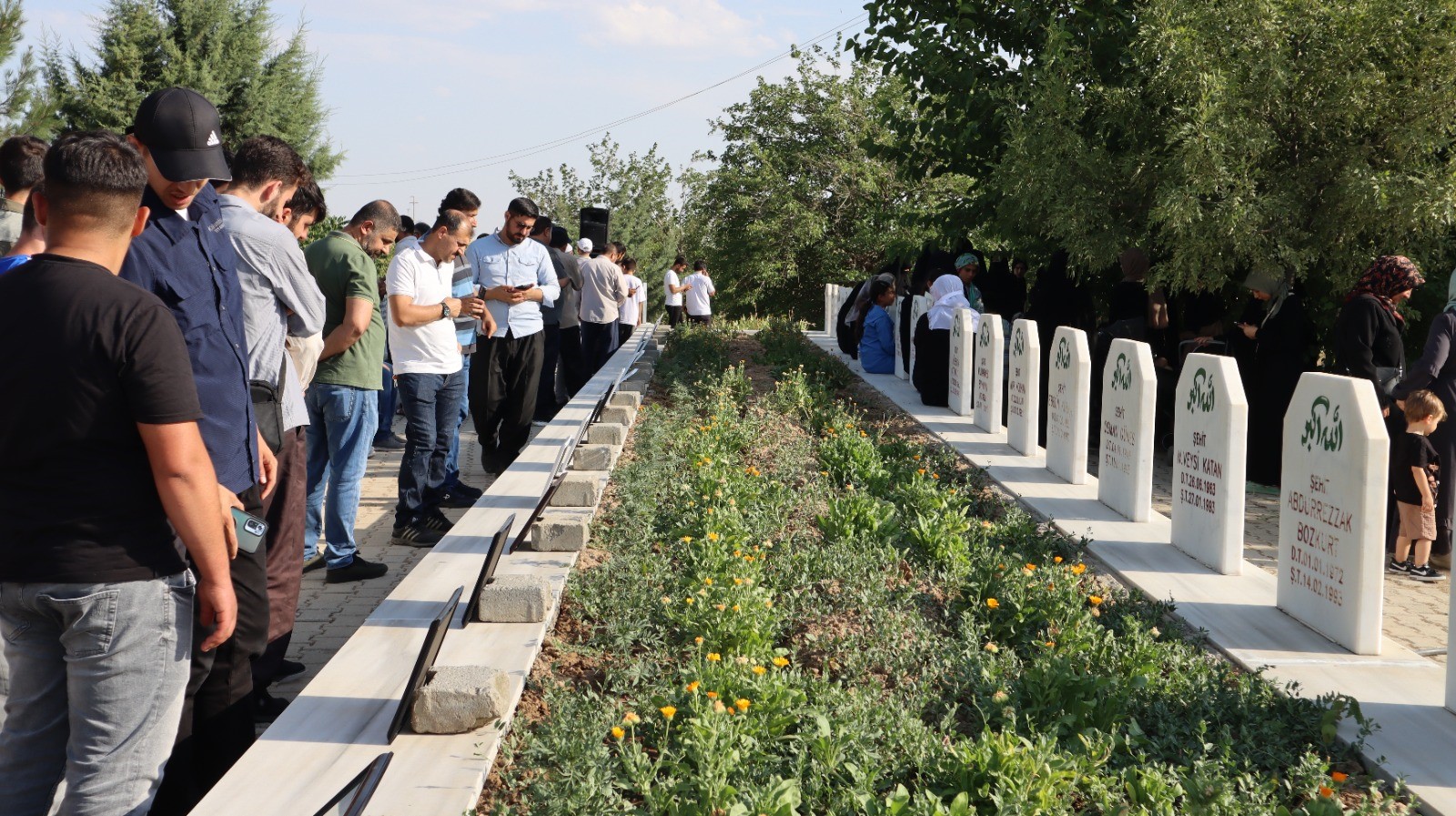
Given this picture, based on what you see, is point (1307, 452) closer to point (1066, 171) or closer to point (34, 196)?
point (34, 196)

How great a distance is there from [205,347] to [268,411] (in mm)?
683

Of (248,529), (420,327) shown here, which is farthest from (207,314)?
(420,327)

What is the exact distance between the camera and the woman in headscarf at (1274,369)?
10.1 m

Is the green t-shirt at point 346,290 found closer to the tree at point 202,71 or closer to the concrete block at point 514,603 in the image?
the concrete block at point 514,603

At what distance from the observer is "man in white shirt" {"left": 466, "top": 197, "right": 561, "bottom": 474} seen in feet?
29.2

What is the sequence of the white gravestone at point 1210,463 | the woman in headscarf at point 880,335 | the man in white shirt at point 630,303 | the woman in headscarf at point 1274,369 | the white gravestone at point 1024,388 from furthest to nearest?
1. the man in white shirt at point 630,303
2. the woman in headscarf at point 880,335
3. the woman in headscarf at point 1274,369
4. the white gravestone at point 1024,388
5. the white gravestone at point 1210,463

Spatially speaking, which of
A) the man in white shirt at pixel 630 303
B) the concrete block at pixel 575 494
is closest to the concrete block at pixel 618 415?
the concrete block at pixel 575 494

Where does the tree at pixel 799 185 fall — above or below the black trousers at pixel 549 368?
above

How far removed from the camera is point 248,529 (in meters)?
3.28

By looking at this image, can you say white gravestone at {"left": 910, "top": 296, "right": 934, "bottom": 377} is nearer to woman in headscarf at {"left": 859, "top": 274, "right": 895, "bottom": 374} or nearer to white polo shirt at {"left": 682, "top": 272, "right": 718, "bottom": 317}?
woman in headscarf at {"left": 859, "top": 274, "right": 895, "bottom": 374}

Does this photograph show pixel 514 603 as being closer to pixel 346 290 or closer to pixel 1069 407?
pixel 346 290

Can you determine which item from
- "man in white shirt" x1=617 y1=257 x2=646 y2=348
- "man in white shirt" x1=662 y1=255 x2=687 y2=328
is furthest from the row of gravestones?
"man in white shirt" x1=662 y1=255 x2=687 y2=328

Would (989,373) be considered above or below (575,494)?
above

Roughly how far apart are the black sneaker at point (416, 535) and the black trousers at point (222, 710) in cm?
325
